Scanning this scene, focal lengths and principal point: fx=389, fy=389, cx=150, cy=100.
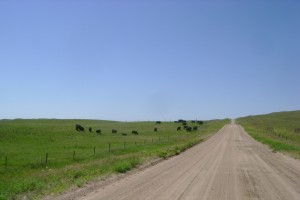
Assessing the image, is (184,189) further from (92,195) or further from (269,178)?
(269,178)

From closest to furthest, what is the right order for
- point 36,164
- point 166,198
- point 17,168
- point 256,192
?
point 166,198 < point 256,192 < point 17,168 < point 36,164

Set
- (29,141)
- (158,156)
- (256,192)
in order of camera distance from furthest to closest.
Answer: (29,141) → (158,156) → (256,192)

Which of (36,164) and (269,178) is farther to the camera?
(36,164)

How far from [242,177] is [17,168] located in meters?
16.8

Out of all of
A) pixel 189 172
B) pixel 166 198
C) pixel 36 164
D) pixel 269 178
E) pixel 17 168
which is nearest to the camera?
pixel 166 198

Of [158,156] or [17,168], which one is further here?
[158,156]

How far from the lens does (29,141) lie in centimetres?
5716

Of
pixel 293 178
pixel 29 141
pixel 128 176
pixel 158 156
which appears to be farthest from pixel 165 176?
pixel 29 141

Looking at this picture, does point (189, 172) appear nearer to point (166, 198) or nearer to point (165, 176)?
point (165, 176)

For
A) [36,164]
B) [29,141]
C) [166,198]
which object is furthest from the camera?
[29,141]

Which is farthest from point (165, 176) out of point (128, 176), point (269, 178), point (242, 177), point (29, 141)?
point (29, 141)

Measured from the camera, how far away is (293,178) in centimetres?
2123

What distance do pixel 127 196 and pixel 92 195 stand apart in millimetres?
1362

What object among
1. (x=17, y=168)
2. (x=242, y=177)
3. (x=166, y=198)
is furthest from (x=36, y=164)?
(x=166, y=198)
